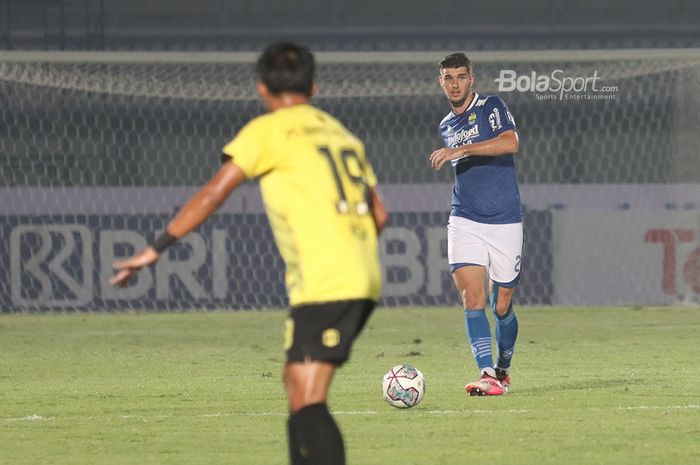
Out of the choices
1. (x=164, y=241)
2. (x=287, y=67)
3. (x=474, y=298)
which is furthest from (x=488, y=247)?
(x=164, y=241)

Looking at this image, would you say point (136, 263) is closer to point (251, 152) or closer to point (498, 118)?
point (251, 152)

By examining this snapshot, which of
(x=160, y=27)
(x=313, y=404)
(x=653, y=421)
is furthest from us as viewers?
(x=160, y=27)

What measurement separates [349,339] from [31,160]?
12535 mm

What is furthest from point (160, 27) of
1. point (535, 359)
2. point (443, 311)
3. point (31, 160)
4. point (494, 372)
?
point (494, 372)

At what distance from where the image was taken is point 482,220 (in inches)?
341

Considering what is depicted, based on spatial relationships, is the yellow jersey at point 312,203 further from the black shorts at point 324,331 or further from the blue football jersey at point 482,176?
the blue football jersey at point 482,176

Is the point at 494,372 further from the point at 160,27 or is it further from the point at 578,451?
the point at 160,27

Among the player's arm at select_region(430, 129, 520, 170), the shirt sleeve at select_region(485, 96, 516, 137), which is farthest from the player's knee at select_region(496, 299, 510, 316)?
the shirt sleeve at select_region(485, 96, 516, 137)

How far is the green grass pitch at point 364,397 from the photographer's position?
20.8 ft

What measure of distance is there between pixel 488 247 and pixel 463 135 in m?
0.70

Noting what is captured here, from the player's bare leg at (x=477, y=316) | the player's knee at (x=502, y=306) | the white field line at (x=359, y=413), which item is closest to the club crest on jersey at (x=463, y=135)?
the player's bare leg at (x=477, y=316)

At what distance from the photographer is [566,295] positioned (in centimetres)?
1617

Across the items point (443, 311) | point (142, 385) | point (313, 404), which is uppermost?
point (313, 404)

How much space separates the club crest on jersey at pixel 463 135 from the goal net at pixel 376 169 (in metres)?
6.57
